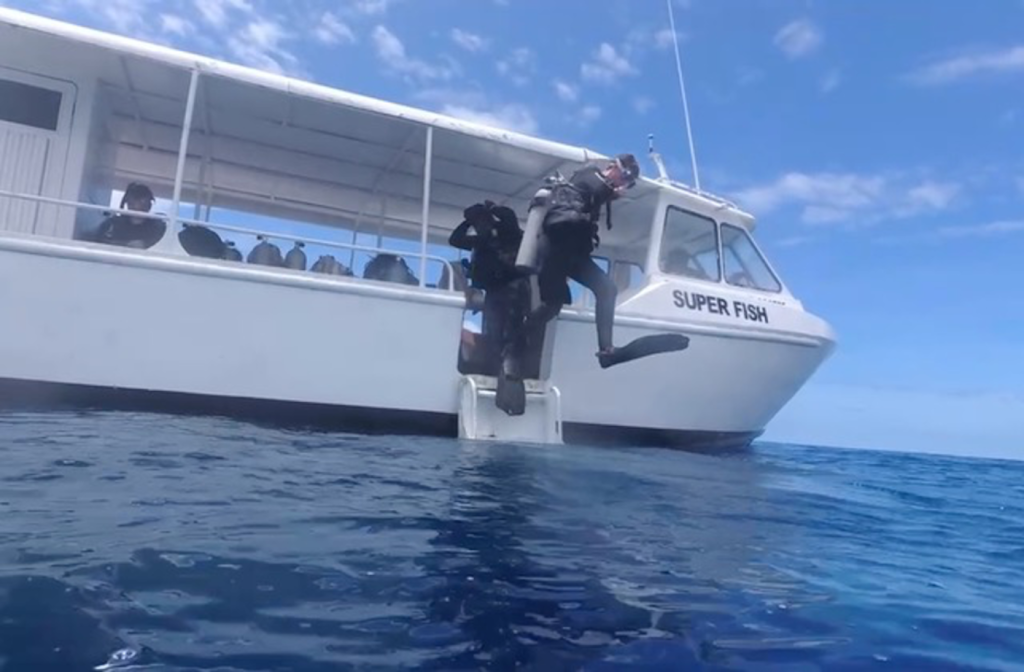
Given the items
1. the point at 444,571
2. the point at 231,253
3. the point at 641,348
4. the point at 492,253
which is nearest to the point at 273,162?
the point at 231,253

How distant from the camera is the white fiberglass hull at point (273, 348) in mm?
5426

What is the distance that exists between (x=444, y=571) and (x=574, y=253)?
13.7 ft

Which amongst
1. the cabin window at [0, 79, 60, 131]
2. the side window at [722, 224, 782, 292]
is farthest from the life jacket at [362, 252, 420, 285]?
the side window at [722, 224, 782, 292]

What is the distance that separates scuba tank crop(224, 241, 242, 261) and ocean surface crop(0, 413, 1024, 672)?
2604mm

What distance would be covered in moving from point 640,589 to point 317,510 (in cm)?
135

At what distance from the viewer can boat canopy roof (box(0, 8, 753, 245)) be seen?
6129mm

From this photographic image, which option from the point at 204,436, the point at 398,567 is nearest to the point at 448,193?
the point at 204,436

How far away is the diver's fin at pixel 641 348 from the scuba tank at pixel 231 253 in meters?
3.46

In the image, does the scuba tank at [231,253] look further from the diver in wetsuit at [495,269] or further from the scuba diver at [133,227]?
the diver in wetsuit at [495,269]

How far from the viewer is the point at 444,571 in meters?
2.24

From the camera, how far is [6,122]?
6.20m

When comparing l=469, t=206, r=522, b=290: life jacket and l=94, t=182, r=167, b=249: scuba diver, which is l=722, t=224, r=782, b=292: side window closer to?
l=469, t=206, r=522, b=290: life jacket

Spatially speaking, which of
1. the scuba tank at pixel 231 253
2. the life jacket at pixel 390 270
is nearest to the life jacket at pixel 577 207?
the life jacket at pixel 390 270

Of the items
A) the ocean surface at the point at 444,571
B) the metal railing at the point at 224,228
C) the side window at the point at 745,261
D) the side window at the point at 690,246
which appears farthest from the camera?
the side window at the point at 745,261
